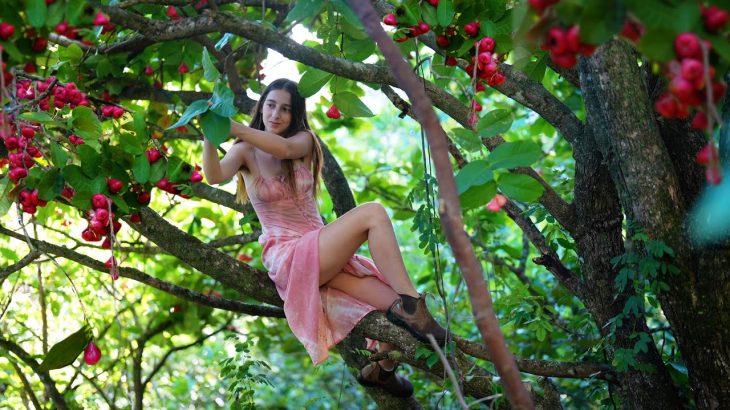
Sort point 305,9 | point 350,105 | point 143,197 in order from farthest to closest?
point 350,105, point 143,197, point 305,9

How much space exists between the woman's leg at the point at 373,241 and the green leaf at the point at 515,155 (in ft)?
3.03

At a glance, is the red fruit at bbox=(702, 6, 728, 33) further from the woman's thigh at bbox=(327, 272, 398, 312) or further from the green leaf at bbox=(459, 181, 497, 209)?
the woman's thigh at bbox=(327, 272, 398, 312)

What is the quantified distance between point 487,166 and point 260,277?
1.20m

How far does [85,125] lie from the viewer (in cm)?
224

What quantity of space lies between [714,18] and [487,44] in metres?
1.00

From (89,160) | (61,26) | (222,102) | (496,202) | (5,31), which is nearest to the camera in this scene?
(5,31)

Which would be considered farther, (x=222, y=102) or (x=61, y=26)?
(x=222, y=102)

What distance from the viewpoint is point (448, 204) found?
4.31 feet

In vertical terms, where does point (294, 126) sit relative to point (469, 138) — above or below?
above

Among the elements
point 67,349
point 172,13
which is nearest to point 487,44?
point 172,13

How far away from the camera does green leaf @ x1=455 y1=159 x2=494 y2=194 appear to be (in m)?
1.57

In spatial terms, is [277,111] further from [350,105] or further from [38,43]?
[38,43]

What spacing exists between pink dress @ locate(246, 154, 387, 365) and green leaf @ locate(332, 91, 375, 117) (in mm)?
360

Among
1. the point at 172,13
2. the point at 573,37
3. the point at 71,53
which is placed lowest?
the point at 573,37
